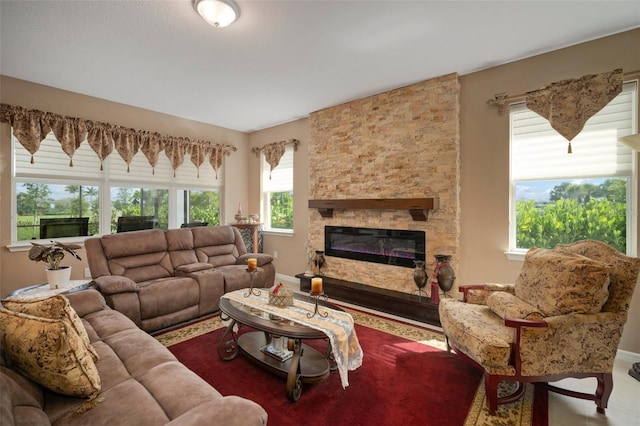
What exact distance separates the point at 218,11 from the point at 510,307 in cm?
313

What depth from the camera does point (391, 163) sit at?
12.9 ft

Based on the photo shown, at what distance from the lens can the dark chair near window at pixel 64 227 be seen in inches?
149

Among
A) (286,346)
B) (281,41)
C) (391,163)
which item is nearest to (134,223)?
(286,346)

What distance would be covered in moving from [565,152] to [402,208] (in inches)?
67.0

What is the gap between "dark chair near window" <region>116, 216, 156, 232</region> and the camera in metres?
4.39

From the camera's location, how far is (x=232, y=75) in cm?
345

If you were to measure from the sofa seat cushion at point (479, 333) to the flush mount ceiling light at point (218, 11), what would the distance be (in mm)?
2974

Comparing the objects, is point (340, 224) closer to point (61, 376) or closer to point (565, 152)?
point (565, 152)

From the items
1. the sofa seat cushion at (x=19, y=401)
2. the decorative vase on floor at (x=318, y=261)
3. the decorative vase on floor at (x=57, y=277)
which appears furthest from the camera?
the decorative vase on floor at (x=318, y=261)

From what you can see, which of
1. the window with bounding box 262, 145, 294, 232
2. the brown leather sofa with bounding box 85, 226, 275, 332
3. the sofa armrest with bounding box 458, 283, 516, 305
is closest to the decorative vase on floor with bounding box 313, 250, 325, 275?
the brown leather sofa with bounding box 85, 226, 275, 332

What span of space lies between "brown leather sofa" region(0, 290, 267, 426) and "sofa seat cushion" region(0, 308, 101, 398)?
0.18 ft

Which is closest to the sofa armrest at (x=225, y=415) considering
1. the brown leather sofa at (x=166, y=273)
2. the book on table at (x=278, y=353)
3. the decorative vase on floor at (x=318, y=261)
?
the book on table at (x=278, y=353)

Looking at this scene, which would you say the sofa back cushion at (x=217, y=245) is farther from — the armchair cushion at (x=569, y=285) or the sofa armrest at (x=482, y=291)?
the armchair cushion at (x=569, y=285)

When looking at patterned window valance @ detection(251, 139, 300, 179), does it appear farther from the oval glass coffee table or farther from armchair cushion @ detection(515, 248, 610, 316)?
armchair cushion @ detection(515, 248, 610, 316)
